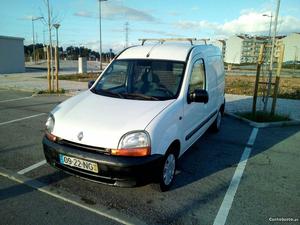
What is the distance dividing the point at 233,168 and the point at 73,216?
9.09 feet

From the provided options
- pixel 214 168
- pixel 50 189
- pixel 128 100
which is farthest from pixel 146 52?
pixel 50 189

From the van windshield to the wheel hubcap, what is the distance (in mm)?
868

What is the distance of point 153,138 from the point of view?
10.00 feet

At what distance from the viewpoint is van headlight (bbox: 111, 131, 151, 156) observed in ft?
9.77

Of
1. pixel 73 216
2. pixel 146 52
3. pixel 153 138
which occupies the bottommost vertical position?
pixel 73 216

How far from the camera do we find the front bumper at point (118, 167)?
9.70 feet

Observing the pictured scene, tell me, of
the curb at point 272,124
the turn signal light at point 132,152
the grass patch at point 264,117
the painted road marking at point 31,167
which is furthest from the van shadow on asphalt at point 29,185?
the grass patch at point 264,117

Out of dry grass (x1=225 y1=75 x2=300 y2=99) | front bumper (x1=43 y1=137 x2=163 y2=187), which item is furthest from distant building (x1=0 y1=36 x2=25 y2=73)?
front bumper (x1=43 y1=137 x2=163 y2=187)

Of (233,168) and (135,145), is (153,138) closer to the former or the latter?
(135,145)

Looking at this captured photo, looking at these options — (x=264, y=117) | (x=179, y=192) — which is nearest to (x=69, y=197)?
(x=179, y=192)

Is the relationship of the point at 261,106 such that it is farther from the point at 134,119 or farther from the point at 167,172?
the point at 134,119

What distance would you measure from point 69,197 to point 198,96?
2.25m

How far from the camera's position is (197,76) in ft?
14.7

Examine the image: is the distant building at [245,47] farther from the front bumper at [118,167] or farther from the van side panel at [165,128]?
the front bumper at [118,167]
